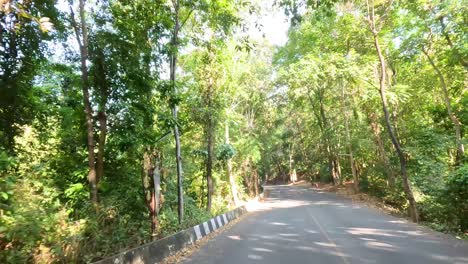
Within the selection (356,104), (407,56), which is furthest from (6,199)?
(356,104)

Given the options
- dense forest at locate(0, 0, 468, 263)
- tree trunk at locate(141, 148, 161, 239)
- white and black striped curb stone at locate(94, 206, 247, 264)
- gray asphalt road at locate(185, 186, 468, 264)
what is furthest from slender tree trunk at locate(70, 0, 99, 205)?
gray asphalt road at locate(185, 186, 468, 264)

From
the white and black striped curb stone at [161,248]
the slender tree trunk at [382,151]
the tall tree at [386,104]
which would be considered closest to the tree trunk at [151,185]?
the white and black striped curb stone at [161,248]

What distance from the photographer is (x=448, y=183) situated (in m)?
14.2

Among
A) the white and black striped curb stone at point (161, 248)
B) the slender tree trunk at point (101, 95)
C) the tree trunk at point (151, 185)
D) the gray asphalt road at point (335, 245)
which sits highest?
the slender tree trunk at point (101, 95)

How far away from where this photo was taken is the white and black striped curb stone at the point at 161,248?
6.88 meters

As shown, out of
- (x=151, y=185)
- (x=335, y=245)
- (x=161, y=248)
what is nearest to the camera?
(x=161, y=248)

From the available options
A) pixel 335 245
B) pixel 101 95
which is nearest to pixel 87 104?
pixel 101 95

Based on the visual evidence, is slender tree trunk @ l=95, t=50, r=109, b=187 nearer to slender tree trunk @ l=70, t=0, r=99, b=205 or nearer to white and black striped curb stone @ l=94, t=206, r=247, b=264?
slender tree trunk @ l=70, t=0, r=99, b=205

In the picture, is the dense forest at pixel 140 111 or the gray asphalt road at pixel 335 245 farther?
the gray asphalt road at pixel 335 245

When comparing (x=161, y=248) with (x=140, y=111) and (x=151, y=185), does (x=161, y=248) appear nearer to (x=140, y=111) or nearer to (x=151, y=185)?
(x=151, y=185)

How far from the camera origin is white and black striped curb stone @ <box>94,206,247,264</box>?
688 centimetres

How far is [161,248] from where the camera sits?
343 inches

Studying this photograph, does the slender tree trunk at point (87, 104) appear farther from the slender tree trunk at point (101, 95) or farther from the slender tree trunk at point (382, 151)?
the slender tree trunk at point (382, 151)

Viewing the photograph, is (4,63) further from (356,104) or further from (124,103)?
(356,104)
